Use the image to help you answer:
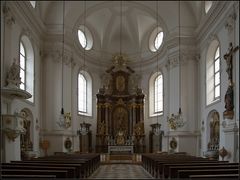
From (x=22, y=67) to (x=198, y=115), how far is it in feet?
35.2

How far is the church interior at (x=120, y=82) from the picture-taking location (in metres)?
16.0

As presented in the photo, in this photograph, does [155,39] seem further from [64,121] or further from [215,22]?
[64,121]

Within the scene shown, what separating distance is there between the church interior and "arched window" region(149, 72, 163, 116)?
75 mm

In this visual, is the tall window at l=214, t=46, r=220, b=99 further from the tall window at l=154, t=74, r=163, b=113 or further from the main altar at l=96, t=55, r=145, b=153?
the main altar at l=96, t=55, r=145, b=153

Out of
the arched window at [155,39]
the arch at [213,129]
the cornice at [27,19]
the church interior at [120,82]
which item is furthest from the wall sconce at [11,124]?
the arched window at [155,39]

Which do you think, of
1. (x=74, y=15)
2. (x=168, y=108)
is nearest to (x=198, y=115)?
(x=168, y=108)

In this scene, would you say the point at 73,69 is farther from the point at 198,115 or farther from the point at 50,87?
the point at 198,115

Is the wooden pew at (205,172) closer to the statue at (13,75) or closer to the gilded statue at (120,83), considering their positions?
the statue at (13,75)

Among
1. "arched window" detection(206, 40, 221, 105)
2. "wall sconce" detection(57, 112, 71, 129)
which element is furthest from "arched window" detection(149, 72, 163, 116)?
"wall sconce" detection(57, 112, 71, 129)

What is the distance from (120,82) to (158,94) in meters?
2.99

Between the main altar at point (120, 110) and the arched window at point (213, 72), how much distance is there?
6.81 meters

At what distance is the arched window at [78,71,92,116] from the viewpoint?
26.9 metres

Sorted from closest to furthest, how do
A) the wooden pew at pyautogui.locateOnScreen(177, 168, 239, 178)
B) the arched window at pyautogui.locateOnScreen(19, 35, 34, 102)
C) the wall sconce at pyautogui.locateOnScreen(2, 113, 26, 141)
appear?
1. the wooden pew at pyautogui.locateOnScreen(177, 168, 239, 178)
2. the wall sconce at pyautogui.locateOnScreen(2, 113, 26, 141)
3. the arched window at pyautogui.locateOnScreen(19, 35, 34, 102)

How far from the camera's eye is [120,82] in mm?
28125
